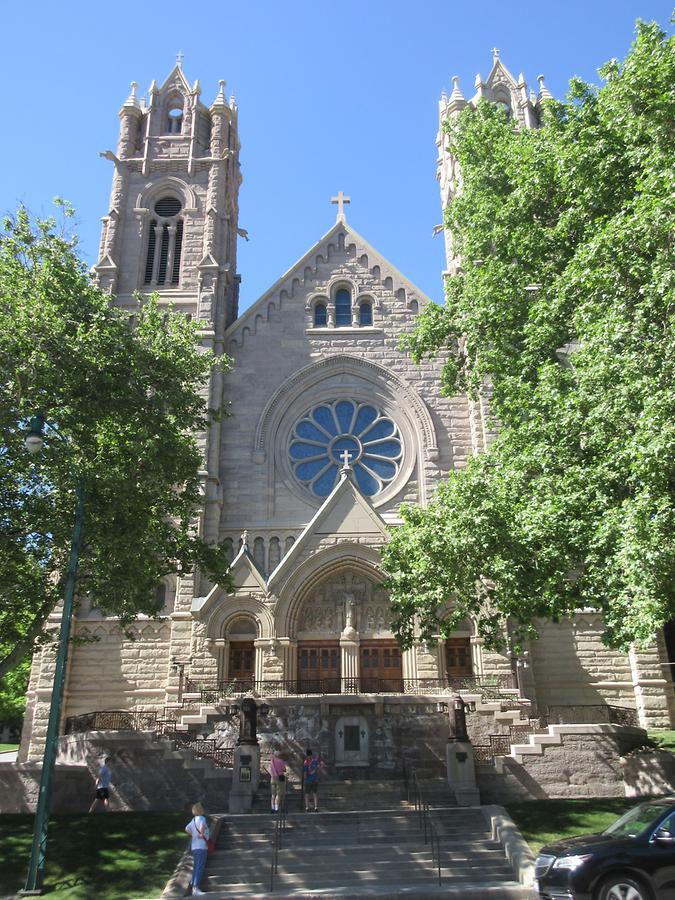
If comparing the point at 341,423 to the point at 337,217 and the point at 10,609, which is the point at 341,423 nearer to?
the point at 337,217

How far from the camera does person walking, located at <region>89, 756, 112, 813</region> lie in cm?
1719

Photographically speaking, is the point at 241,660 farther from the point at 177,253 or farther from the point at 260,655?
the point at 177,253

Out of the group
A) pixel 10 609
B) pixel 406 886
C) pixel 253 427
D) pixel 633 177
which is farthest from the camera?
pixel 253 427

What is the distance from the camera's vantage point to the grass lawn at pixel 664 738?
67.4ft

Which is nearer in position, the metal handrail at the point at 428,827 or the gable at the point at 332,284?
the metal handrail at the point at 428,827

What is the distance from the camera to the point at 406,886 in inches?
504

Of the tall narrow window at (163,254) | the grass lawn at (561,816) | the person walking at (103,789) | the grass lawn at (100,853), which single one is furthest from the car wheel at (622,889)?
the tall narrow window at (163,254)

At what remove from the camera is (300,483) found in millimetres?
28469

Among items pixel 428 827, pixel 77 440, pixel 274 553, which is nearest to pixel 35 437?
pixel 77 440

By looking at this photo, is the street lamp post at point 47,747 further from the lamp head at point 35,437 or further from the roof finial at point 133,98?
the roof finial at point 133,98

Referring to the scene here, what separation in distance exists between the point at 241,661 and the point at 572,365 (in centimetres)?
1440

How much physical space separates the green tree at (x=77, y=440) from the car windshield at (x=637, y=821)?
→ 1101 cm

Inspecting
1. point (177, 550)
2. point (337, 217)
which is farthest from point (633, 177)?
point (337, 217)

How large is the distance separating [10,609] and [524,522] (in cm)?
1133
